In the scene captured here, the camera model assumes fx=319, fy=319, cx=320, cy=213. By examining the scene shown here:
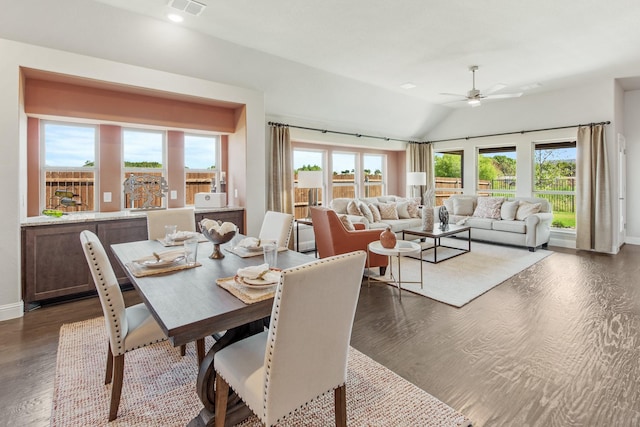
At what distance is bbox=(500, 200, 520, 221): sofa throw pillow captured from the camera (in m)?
6.12

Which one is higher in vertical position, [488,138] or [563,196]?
[488,138]

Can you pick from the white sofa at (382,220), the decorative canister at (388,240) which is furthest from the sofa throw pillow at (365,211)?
the decorative canister at (388,240)

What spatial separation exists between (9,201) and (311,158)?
4676 millimetres

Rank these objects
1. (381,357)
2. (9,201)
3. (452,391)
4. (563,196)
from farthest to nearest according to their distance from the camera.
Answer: (563,196), (9,201), (381,357), (452,391)

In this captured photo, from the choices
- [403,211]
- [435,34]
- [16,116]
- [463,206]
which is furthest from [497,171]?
[16,116]

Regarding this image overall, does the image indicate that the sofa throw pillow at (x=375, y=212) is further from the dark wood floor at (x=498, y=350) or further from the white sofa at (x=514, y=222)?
the dark wood floor at (x=498, y=350)

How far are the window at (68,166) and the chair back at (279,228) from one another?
253 centimetres

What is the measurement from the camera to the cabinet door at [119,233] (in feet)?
11.4

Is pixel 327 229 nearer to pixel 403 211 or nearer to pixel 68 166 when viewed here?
pixel 403 211

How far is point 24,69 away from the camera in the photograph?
306 centimetres

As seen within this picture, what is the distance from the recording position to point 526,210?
5973mm

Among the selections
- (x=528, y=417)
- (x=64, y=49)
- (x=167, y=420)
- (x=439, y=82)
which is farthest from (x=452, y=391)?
(x=439, y=82)

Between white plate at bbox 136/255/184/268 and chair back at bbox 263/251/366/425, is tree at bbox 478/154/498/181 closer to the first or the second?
chair back at bbox 263/251/366/425

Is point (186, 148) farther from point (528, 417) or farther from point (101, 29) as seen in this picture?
A: point (528, 417)
